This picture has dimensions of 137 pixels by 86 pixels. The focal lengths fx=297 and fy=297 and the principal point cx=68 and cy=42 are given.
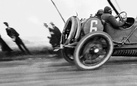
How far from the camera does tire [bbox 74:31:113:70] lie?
16.6 ft

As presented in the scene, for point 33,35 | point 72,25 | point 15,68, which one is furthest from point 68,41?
point 33,35

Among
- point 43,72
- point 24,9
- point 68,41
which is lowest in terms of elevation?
point 43,72

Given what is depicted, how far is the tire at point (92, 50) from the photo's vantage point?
507cm

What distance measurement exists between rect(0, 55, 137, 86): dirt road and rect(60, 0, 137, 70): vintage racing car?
224 millimetres

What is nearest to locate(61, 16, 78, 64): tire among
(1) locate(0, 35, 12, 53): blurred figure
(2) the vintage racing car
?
(2) the vintage racing car

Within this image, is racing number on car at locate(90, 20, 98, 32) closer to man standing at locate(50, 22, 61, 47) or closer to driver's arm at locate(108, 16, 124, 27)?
driver's arm at locate(108, 16, 124, 27)

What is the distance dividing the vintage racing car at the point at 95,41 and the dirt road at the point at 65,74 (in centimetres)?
22

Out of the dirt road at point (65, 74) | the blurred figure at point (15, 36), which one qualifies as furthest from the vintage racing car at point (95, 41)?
the blurred figure at point (15, 36)

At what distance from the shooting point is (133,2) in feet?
24.5

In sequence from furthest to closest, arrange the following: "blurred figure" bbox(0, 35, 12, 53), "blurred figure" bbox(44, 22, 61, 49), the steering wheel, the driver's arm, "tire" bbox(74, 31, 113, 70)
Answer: "blurred figure" bbox(44, 22, 61, 49)
"blurred figure" bbox(0, 35, 12, 53)
the steering wheel
the driver's arm
"tire" bbox(74, 31, 113, 70)

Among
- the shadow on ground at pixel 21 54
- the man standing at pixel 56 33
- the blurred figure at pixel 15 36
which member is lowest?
the shadow on ground at pixel 21 54

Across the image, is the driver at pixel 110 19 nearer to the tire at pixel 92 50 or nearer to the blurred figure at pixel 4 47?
the tire at pixel 92 50

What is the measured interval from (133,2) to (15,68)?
3.47 m

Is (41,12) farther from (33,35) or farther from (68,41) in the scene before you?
(68,41)
